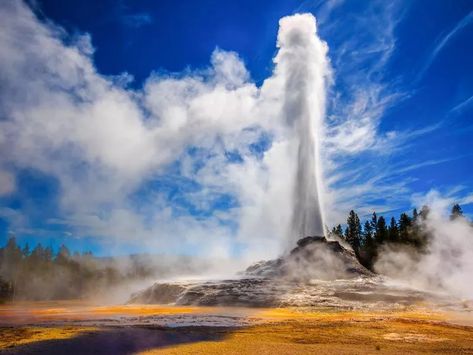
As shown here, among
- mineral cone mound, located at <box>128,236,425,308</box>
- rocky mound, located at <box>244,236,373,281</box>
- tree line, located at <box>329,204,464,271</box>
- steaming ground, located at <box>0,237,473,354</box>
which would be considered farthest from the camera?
tree line, located at <box>329,204,464,271</box>

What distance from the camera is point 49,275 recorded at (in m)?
80.7

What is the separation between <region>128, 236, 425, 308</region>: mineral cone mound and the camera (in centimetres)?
3316

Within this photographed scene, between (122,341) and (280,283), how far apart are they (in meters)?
24.1

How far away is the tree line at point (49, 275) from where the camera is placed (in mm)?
75250

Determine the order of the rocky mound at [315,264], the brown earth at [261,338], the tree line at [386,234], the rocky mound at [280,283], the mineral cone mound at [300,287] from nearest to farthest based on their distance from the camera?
the brown earth at [261,338], the mineral cone mound at [300,287], the rocky mound at [280,283], the rocky mound at [315,264], the tree line at [386,234]

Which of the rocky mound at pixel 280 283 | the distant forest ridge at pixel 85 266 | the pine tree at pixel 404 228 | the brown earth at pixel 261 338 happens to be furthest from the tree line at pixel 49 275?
the pine tree at pixel 404 228

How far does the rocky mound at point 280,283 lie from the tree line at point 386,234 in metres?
19.1

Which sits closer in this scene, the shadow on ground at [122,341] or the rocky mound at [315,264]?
the shadow on ground at [122,341]

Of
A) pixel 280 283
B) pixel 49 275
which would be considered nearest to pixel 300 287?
pixel 280 283

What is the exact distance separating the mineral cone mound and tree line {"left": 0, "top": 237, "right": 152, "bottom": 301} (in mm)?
45915

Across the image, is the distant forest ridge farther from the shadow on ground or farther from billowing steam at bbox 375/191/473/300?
the shadow on ground

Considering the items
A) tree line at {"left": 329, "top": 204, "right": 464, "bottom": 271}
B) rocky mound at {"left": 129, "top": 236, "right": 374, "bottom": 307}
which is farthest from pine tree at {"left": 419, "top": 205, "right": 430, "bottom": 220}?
rocky mound at {"left": 129, "top": 236, "right": 374, "bottom": 307}

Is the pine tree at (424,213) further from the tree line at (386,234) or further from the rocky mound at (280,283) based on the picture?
the rocky mound at (280,283)

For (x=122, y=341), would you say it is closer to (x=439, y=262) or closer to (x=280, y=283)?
(x=280, y=283)
